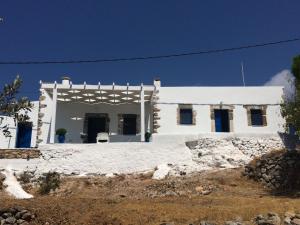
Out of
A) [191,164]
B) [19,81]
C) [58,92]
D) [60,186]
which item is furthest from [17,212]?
[58,92]

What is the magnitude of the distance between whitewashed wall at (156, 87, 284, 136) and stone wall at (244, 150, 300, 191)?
5.36 m

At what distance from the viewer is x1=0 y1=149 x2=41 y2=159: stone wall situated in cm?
2225

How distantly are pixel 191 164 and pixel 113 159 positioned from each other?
451 centimetres

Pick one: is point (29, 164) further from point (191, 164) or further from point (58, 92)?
point (191, 164)

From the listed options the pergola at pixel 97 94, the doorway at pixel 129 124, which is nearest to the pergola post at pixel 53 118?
the pergola at pixel 97 94

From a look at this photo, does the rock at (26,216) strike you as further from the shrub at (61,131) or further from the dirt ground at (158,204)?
the shrub at (61,131)

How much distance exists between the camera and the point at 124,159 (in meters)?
22.4

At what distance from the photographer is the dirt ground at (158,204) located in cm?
1214

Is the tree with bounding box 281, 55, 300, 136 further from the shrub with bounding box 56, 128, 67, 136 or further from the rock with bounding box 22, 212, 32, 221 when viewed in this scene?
the shrub with bounding box 56, 128, 67, 136

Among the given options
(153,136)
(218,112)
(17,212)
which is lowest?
(17,212)

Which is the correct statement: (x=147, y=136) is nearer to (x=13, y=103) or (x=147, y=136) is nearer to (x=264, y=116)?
(x=264, y=116)

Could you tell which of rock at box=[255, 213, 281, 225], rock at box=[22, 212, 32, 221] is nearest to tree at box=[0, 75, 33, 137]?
rock at box=[22, 212, 32, 221]

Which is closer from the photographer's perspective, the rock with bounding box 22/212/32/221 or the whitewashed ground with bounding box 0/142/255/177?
the rock with bounding box 22/212/32/221

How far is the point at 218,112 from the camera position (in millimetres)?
27047
